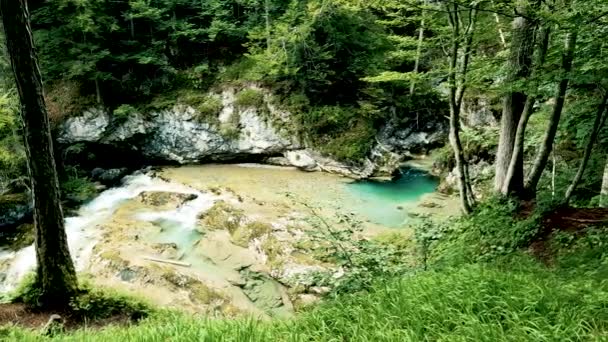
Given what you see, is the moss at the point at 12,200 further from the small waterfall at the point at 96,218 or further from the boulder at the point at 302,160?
the boulder at the point at 302,160

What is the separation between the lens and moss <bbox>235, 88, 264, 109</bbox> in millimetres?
17172

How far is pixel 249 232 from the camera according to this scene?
1052 centimetres

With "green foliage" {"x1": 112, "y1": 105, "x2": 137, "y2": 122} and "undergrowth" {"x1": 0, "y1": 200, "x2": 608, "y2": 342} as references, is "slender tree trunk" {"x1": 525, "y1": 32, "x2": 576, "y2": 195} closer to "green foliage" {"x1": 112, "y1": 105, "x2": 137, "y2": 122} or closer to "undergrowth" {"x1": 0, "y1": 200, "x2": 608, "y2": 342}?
"undergrowth" {"x1": 0, "y1": 200, "x2": 608, "y2": 342}

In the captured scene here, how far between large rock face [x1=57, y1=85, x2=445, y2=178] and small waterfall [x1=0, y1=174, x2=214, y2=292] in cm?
179

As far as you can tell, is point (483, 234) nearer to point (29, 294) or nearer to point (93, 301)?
point (93, 301)

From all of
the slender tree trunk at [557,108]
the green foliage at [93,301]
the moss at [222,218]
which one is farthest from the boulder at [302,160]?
the green foliage at [93,301]

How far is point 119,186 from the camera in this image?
48.8 ft

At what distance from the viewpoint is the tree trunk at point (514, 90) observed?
5.61m

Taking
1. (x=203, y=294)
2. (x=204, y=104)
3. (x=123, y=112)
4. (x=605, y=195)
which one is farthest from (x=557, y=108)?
(x=123, y=112)

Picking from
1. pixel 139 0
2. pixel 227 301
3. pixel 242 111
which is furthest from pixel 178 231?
pixel 139 0

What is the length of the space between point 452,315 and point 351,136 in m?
13.3

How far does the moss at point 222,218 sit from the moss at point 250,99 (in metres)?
6.06

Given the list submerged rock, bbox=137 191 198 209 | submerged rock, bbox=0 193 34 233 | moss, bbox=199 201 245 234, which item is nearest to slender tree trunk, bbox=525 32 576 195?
moss, bbox=199 201 245 234

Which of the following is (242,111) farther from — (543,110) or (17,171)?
A: (543,110)
